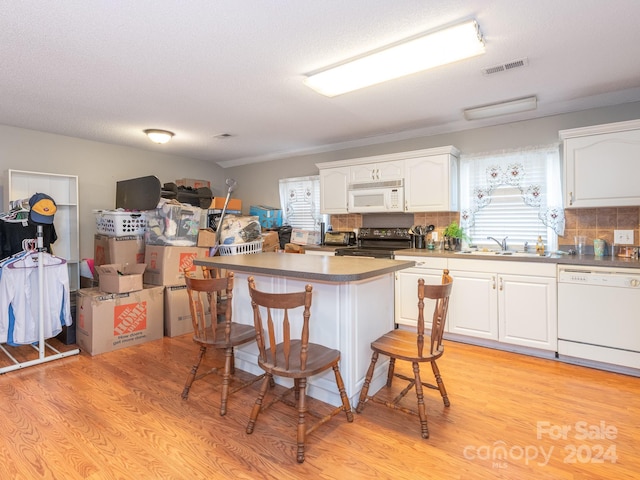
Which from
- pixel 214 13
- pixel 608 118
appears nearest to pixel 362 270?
pixel 214 13

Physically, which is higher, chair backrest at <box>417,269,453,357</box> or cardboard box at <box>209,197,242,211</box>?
cardboard box at <box>209,197,242,211</box>

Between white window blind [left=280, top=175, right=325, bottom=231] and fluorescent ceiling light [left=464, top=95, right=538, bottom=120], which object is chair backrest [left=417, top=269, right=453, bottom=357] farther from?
white window blind [left=280, top=175, right=325, bottom=231]

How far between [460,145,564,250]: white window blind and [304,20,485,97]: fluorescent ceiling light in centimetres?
191

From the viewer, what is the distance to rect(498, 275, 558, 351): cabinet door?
3020mm

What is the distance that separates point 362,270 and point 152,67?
212 centimetres

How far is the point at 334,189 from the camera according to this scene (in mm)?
4652

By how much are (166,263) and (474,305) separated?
3.26 m

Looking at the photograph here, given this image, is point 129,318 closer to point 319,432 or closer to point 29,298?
point 29,298

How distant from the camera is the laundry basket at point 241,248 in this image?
388 centimetres

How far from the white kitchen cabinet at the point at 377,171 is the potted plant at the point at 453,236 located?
0.83 metres

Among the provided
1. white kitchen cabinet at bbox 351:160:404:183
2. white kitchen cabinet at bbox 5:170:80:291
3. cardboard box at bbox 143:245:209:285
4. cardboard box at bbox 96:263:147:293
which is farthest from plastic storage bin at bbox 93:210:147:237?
white kitchen cabinet at bbox 351:160:404:183

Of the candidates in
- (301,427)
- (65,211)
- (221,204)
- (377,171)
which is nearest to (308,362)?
(301,427)

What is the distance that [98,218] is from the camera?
4238 mm

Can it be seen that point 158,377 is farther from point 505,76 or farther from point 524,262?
point 505,76
